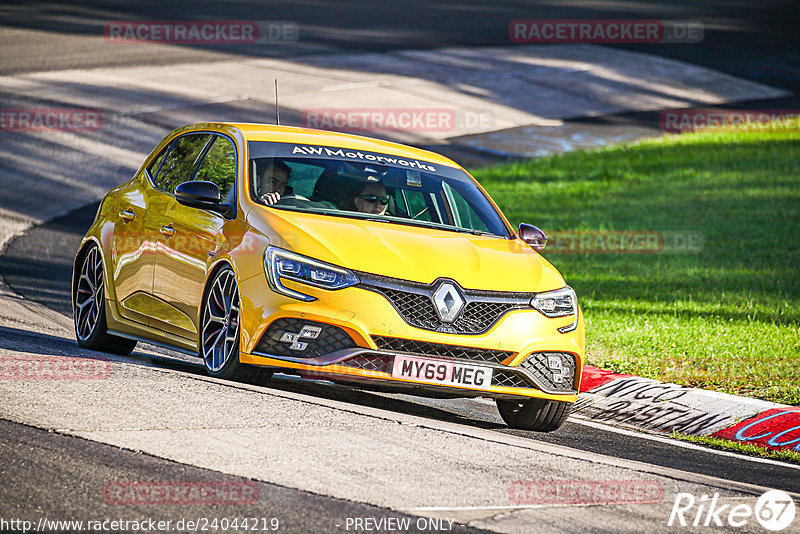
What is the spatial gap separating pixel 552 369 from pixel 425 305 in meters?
1.01

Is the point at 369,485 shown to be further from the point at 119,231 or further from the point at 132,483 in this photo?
the point at 119,231

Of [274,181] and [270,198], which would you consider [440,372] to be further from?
[274,181]

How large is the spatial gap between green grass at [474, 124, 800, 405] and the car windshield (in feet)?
7.50

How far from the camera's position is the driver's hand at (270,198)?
8094 millimetres

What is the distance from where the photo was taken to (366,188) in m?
8.51

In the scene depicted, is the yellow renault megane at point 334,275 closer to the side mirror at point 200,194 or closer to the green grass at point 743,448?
the side mirror at point 200,194

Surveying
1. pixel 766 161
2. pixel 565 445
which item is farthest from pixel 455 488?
pixel 766 161

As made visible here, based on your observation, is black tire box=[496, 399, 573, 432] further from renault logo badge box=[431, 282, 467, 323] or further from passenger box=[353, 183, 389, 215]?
passenger box=[353, 183, 389, 215]

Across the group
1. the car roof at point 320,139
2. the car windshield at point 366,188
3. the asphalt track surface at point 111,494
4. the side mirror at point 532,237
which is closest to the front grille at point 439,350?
the car windshield at point 366,188

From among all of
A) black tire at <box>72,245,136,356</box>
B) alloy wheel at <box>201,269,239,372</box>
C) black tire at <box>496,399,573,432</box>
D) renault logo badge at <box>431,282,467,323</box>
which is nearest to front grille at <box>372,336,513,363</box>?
renault logo badge at <box>431,282,467,323</box>

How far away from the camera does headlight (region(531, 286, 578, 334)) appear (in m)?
7.75

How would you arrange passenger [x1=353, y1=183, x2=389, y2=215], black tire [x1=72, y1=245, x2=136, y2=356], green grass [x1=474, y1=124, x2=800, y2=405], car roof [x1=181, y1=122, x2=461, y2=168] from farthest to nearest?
green grass [x1=474, y1=124, x2=800, y2=405], black tire [x1=72, y1=245, x2=136, y2=356], car roof [x1=181, y1=122, x2=461, y2=168], passenger [x1=353, y1=183, x2=389, y2=215]

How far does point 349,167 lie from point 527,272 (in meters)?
1.53

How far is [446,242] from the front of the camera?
7.95 meters
